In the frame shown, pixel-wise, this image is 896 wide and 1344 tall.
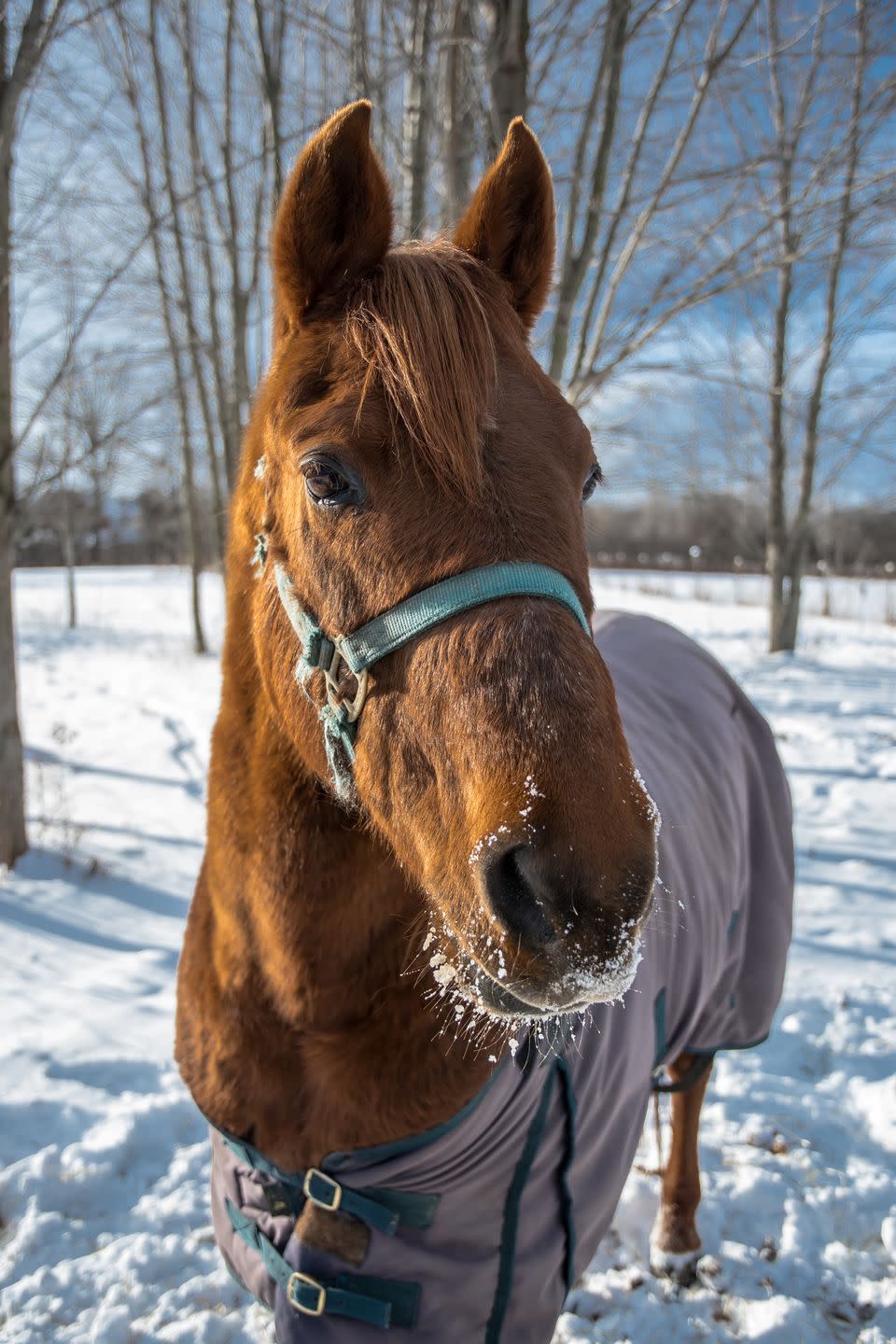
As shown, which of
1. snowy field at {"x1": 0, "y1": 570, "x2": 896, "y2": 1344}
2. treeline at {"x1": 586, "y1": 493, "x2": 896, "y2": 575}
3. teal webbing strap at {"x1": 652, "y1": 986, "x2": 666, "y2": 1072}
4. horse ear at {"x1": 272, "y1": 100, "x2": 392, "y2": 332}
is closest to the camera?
horse ear at {"x1": 272, "y1": 100, "x2": 392, "y2": 332}

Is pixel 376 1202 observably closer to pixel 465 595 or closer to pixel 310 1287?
pixel 310 1287

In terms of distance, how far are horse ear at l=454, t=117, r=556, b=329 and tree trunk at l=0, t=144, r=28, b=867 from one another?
4128 mm

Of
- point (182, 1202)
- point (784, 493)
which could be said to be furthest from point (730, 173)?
point (784, 493)

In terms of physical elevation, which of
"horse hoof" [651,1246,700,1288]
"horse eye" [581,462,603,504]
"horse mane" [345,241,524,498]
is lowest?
"horse hoof" [651,1246,700,1288]

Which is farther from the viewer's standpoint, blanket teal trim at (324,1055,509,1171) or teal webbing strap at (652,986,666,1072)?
teal webbing strap at (652,986,666,1072)

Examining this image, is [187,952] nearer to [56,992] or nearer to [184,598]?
[56,992]

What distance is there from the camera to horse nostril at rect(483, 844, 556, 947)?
0.94m

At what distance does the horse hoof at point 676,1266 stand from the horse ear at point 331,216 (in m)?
3.08

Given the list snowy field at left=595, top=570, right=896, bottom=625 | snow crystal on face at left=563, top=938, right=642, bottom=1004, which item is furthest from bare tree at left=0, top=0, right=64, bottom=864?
snowy field at left=595, top=570, right=896, bottom=625

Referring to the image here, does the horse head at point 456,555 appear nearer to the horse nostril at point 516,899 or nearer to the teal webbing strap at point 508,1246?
the horse nostril at point 516,899

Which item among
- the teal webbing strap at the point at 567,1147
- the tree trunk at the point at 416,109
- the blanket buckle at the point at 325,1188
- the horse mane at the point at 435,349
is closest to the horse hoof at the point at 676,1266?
the teal webbing strap at the point at 567,1147

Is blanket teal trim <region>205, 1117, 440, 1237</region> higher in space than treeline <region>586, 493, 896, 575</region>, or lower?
lower

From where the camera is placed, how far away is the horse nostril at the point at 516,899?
Result: 3.08 feet

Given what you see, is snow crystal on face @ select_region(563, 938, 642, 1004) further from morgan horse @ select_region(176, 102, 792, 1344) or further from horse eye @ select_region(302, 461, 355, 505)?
horse eye @ select_region(302, 461, 355, 505)
